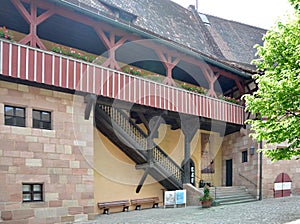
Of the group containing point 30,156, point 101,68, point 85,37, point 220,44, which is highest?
point 220,44

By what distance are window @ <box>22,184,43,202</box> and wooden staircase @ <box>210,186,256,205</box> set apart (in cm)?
718

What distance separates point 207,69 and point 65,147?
704 centimetres

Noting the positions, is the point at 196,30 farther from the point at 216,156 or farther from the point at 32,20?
the point at 32,20

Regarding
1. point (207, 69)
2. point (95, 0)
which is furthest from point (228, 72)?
point (95, 0)

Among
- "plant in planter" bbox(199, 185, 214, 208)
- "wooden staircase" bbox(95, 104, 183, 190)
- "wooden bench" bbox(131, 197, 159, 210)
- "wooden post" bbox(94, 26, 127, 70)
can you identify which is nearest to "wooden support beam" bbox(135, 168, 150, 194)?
"wooden staircase" bbox(95, 104, 183, 190)

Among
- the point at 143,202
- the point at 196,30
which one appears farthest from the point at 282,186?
Result: the point at 196,30

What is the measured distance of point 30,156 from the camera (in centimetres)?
1052

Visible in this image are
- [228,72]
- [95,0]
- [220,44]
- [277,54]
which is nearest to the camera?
[277,54]

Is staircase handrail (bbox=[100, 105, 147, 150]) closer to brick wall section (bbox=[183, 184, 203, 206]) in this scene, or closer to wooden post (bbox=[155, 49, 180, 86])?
wooden post (bbox=[155, 49, 180, 86])

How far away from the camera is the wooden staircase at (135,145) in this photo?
44.6 ft

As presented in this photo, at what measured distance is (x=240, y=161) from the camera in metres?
18.9

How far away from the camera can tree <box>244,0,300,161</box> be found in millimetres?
10359

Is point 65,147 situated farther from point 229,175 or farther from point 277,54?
point 229,175

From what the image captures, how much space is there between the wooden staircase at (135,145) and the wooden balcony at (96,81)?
1.25 m
